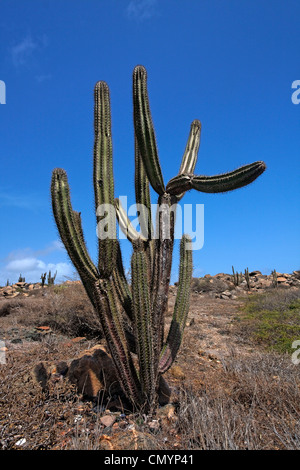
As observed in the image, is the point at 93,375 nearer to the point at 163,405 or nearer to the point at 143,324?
the point at 163,405

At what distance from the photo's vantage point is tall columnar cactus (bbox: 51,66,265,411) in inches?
161

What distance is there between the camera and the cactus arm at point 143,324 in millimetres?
4090

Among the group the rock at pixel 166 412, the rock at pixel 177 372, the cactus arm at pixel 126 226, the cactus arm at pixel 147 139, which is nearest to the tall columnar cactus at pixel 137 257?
the cactus arm at pixel 147 139

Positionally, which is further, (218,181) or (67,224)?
(218,181)

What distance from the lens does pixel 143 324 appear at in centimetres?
410

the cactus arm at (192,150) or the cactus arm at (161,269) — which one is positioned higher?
the cactus arm at (192,150)

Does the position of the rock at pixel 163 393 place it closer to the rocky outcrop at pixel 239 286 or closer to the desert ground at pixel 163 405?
the desert ground at pixel 163 405

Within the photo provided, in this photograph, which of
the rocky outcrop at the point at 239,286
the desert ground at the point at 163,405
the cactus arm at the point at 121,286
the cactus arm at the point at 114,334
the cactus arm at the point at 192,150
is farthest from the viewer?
the rocky outcrop at the point at 239,286

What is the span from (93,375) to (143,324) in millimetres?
1410

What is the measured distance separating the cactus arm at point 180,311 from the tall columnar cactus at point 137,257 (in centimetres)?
1
